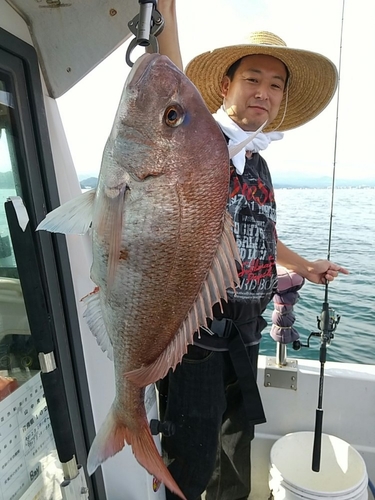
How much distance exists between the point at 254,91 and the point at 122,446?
1.49 meters

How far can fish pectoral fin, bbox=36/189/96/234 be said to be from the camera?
3.00 feet

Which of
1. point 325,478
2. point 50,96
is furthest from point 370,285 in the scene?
point 50,96

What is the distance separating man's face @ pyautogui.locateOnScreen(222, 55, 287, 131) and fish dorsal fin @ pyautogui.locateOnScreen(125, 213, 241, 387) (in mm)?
1002

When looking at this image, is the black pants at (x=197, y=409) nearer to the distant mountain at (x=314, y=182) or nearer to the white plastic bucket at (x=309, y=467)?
the white plastic bucket at (x=309, y=467)

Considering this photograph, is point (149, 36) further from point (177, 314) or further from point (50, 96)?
point (50, 96)

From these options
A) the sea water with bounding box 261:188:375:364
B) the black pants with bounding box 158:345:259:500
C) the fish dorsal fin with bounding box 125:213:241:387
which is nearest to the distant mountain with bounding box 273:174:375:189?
the sea water with bounding box 261:188:375:364

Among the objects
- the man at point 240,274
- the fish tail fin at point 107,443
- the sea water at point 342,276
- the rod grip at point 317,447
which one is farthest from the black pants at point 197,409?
the sea water at point 342,276

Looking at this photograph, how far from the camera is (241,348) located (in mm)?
1834

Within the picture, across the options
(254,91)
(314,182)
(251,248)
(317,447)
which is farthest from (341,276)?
(254,91)

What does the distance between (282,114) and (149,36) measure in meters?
1.59

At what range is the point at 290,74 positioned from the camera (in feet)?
6.66

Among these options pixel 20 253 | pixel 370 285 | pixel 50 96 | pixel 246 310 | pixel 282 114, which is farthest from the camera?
pixel 370 285

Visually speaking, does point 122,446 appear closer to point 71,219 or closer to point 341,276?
point 71,219

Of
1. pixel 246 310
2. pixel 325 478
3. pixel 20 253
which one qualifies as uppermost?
pixel 20 253
